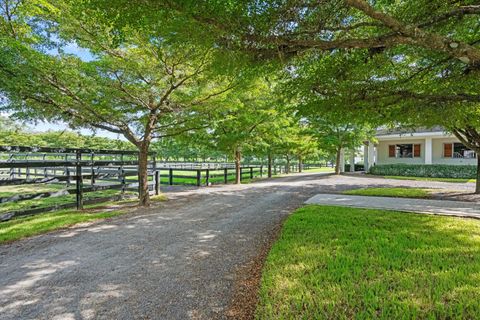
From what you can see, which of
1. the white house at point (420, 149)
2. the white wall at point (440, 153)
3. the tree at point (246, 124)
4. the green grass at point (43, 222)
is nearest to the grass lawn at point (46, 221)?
the green grass at point (43, 222)

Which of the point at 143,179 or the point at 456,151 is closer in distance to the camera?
the point at 143,179

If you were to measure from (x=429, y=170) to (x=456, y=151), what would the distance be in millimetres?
4090

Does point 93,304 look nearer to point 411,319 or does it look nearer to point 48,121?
point 411,319

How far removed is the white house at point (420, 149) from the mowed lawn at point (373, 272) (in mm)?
15714

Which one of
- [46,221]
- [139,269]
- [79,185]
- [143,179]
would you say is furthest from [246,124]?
[139,269]

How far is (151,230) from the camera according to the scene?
17.9 ft

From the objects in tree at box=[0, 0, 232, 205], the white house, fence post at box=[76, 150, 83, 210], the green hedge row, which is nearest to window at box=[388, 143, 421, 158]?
the white house

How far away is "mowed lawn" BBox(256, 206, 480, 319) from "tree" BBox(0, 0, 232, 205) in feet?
11.5

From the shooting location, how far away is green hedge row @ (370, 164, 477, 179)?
54.5 ft

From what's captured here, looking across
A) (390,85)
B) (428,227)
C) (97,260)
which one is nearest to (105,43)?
(97,260)

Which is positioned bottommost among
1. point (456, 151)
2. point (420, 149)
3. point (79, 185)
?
point (79, 185)

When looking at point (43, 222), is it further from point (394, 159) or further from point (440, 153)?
point (440, 153)

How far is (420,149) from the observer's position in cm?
2086

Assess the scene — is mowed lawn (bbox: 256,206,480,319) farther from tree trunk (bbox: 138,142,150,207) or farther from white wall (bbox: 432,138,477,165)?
white wall (bbox: 432,138,477,165)
